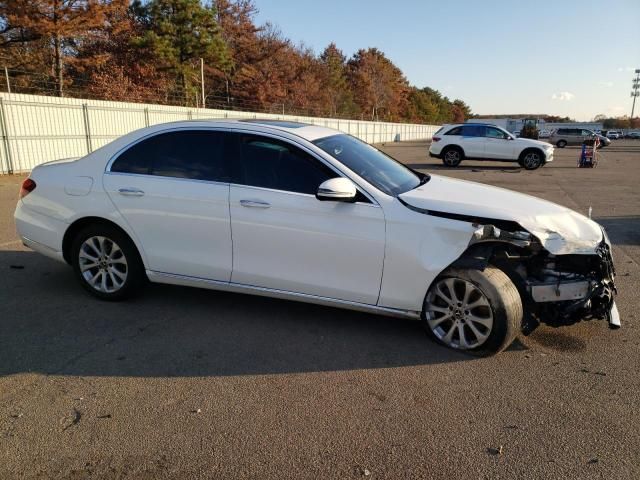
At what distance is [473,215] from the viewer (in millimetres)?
3580

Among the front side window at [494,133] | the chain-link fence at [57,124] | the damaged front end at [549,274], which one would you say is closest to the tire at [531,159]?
the front side window at [494,133]

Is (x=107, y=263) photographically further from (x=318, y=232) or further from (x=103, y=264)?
(x=318, y=232)

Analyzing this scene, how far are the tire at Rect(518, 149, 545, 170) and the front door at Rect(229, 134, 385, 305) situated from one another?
714 inches

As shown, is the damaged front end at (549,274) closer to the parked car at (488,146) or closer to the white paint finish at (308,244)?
the white paint finish at (308,244)

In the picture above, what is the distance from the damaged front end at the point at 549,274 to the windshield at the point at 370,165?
815 millimetres

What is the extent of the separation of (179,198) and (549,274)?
3.03m

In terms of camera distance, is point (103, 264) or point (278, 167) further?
point (103, 264)

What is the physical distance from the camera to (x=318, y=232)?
3.77 meters

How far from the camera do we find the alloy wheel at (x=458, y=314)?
3.59 m

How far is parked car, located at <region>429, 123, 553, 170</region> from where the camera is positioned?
64.5ft

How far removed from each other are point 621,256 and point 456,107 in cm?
14796

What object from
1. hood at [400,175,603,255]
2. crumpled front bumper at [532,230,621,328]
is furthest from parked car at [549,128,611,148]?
crumpled front bumper at [532,230,621,328]

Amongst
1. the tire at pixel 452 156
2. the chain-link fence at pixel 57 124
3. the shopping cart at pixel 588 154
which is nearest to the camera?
Result: the chain-link fence at pixel 57 124

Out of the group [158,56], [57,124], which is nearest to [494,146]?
[57,124]
